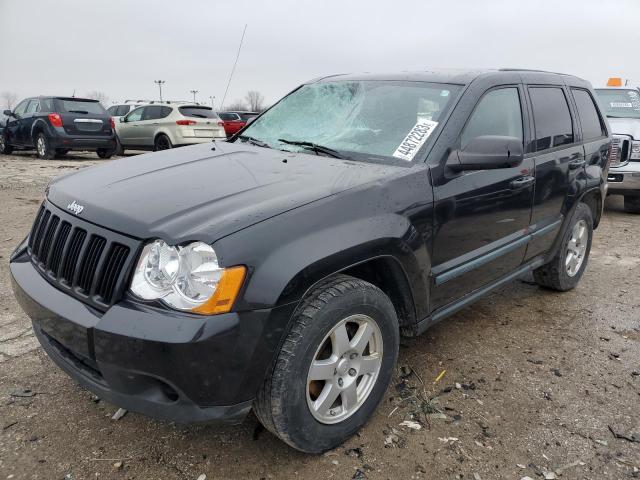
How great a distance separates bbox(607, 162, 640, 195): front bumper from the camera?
704 cm

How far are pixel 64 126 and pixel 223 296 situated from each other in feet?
39.0

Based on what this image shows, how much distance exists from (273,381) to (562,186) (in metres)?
2.67

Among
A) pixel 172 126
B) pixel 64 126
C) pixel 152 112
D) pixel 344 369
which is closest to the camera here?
pixel 344 369

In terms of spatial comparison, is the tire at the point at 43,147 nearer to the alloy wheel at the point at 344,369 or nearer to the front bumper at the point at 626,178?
the front bumper at the point at 626,178

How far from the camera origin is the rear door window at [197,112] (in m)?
12.8

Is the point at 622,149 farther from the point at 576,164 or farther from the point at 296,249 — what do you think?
the point at 296,249

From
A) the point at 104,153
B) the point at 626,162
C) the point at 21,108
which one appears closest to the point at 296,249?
the point at 626,162

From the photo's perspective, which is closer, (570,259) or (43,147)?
(570,259)

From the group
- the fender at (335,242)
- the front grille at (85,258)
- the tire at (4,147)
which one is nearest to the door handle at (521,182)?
the fender at (335,242)

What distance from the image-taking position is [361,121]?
2.91 meters

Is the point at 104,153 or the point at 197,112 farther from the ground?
the point at 197,112

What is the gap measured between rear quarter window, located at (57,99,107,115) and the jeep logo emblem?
11.2m

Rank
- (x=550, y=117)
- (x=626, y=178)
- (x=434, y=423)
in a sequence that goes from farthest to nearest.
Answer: (x=626, y=178) < (x=550, y=117) < (x=434, y=423)

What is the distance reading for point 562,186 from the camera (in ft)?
11.6
